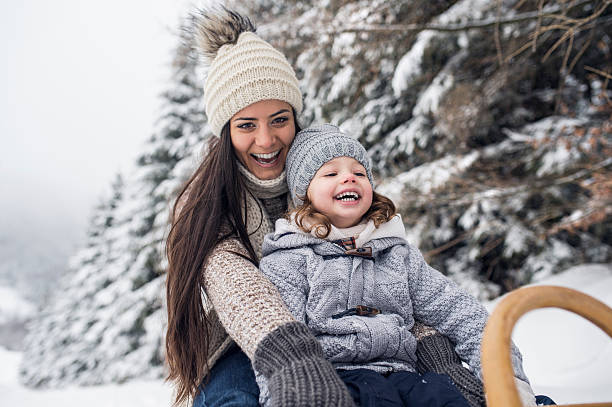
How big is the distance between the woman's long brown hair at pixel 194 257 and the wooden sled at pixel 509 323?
1.05 metres

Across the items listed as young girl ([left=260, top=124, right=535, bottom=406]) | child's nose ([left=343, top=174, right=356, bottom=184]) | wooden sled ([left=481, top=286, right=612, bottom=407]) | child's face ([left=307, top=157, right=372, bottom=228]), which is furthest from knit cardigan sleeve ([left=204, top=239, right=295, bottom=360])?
wooden sled ([left=481, top=286, right=612, bottom=407])

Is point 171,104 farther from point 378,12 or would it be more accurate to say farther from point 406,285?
point 406,285

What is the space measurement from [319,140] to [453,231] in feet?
13.4

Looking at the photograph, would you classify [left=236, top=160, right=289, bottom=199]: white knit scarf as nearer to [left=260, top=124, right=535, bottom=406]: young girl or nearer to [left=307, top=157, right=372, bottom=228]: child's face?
[left=260, top=124, right=535, bottom=406]: young girl

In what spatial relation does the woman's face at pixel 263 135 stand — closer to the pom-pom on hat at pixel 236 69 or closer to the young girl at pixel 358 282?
the pom-pom on hat at pixel 236 69

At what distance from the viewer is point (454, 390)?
1173 mm

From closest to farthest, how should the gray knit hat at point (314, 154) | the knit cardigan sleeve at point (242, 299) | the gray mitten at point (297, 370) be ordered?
1. the gray mitten at point (297, 370)
2. the knit cardigan sleeve at point (242, 299)
3. the gray knit hat at point (314, 154)

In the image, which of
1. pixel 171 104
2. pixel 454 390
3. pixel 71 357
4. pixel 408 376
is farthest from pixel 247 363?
pixel 71 357

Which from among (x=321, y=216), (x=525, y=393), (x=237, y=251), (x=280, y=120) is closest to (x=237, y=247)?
(x=237, y=251)

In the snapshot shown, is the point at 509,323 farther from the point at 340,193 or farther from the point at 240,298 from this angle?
the point at 340,193

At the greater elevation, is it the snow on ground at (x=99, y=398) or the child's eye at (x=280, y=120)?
the child's eye at (x=280, y=120)

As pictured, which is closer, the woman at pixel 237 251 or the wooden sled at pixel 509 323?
the wooden sled at pixel 509 323

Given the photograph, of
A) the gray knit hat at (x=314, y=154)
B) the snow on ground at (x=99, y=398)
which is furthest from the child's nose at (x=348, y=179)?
the snow on ground at (x=99, y=398)

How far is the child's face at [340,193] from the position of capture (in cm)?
160
